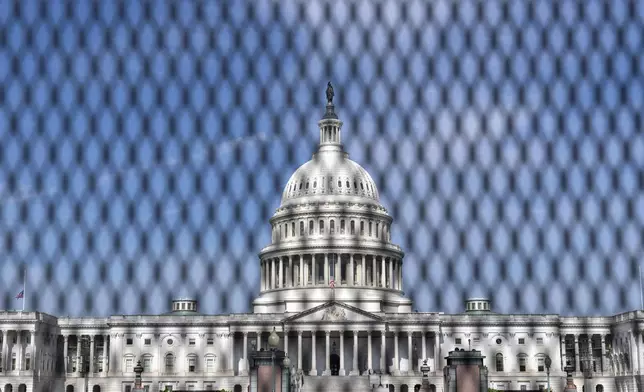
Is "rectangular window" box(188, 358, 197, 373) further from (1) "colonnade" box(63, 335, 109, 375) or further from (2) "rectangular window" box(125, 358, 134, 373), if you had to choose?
(1) "colonnade" box(63, 335, 109, 375)

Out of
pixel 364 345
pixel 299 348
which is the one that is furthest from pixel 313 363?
pixel 364 345

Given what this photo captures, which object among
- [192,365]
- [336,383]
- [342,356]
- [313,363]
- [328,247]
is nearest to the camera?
[336,383]

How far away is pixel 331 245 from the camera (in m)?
149

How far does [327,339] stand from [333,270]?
14150 mm

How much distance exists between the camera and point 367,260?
502 feet

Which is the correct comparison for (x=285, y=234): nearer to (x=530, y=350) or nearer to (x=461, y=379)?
(x=530, y=350)

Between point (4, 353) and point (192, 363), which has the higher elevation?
point (4, 353)

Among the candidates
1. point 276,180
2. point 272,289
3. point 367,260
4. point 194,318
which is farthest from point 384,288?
point 276,180

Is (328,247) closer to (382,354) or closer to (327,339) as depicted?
(327,339)

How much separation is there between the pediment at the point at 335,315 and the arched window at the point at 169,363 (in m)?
18.8

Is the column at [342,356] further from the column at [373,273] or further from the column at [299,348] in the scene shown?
the column at [373,273]

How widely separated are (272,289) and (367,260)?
16.1 m

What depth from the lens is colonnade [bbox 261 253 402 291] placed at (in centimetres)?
14962

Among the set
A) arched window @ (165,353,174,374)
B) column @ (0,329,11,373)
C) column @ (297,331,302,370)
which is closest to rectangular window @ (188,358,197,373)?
arched window @ (165,353,174,374)
